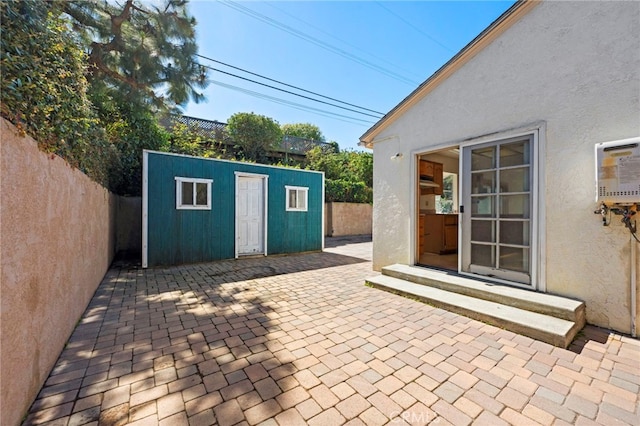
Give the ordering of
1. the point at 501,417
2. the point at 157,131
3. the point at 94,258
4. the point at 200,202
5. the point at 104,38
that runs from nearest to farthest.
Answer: the point at 501,417 → the point at 94,258 → the point at 104,38 → the point at 200,202 → the point at 157,131

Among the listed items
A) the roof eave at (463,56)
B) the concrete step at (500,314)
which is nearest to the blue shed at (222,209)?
the roof eave at (463,56)

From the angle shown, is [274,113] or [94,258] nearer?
[94,258]

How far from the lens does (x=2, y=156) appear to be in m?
1.30

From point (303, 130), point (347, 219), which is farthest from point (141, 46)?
point (303, 130)

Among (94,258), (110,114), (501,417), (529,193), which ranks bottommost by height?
(501,417)

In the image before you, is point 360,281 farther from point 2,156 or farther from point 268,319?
point 2,156

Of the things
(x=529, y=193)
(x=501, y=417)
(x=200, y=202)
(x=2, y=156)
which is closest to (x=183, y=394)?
(x=2, y=156)

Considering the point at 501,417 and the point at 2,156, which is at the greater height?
the point at 2,156

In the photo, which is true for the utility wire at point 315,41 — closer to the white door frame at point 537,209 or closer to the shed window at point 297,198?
the shed window at point 297,198

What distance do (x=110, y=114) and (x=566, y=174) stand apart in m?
10.1

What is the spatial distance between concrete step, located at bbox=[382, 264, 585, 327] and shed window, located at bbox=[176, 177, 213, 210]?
4805 millimetres

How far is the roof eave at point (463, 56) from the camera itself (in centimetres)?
320

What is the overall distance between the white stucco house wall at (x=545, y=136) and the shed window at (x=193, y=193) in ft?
16.8

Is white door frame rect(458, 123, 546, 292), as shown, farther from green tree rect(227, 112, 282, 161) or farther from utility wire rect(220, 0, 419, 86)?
green tree rect(227, 112, 282, 161)
